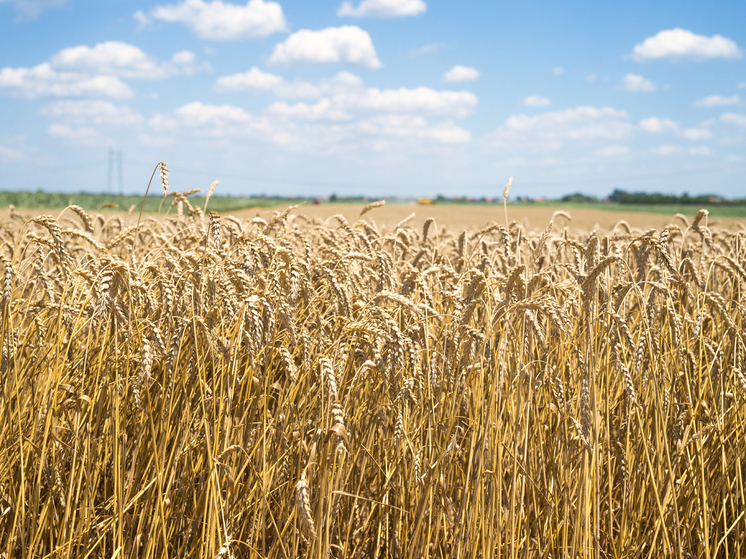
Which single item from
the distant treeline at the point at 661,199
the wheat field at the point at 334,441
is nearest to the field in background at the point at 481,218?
the wheat field at the point at 334,441

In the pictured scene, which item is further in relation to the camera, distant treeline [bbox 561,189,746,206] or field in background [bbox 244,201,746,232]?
distant treeline [bbox 561,189,746,206]

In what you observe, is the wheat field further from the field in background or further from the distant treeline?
the distant treeline

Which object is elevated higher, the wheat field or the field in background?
the field in background

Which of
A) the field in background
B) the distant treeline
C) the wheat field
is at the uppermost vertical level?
the distant treeline

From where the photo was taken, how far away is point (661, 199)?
3492 inches

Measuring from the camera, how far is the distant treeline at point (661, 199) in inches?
3287

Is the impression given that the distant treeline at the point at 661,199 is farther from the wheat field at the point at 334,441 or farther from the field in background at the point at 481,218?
the wheat field at the point at 334,441

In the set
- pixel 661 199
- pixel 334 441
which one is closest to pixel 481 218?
pixel 334 441

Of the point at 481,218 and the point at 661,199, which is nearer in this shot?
the point at 481,218

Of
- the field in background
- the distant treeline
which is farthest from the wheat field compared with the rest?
the distant treeline

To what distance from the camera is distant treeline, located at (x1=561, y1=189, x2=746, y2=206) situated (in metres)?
83.5

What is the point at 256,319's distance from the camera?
1558 mm

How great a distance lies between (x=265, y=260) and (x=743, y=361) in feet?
8.51

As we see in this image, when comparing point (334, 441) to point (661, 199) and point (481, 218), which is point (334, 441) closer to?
point (481, 218)
